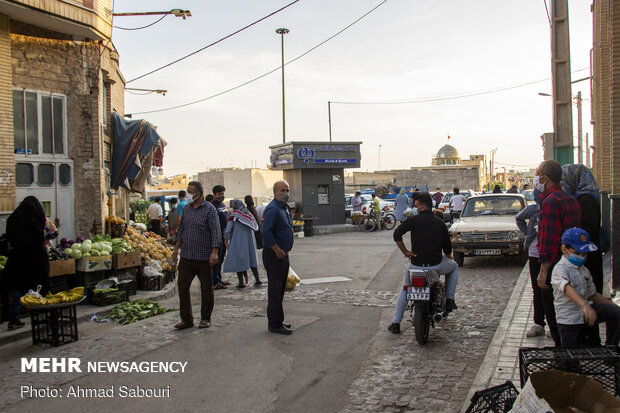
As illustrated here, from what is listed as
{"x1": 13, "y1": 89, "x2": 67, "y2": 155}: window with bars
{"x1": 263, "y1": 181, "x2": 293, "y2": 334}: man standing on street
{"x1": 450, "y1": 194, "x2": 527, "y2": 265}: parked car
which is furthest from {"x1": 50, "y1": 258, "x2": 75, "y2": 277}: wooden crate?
{"x1": 450, "y1": 194, "x2": 527, "y2": 265}: parked car

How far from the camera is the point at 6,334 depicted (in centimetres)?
696

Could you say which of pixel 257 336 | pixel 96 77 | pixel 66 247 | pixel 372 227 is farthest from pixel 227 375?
pixel 372 227

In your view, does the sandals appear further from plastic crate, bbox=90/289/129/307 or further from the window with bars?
the window with bars

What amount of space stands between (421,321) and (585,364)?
9.60ft

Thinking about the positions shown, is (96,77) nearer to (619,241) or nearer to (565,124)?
(619,241)

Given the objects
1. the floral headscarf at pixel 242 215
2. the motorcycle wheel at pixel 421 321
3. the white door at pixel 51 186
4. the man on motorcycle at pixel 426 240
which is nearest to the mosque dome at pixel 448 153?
the floral headscarf at pixel 242 215

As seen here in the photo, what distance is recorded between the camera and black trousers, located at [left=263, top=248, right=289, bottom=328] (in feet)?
23.1

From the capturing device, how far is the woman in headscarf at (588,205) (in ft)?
18.6

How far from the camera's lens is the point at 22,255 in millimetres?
7258

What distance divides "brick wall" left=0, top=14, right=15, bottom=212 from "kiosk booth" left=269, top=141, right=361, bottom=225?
1658 centimetres

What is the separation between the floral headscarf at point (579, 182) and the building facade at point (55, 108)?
8.13 meters

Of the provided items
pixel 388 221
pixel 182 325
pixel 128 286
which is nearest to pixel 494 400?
pixel 182 325

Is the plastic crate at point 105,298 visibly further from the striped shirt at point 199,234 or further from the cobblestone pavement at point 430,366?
the cobblestone pavement at point 430,366

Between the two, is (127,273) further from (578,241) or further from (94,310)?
(578,241)
